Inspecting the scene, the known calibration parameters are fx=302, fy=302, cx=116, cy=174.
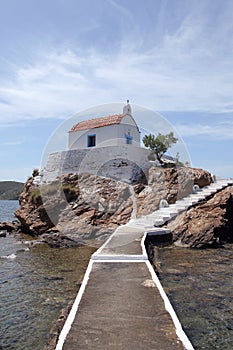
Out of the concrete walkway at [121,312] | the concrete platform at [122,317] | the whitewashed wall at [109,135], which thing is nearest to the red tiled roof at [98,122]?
the whitewashed wall at [109,135]

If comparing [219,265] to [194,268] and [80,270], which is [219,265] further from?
[80,270]

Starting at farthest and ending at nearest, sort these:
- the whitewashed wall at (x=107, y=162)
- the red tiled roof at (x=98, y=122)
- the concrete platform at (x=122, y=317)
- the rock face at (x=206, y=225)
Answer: the red tiled roof at (x=98, y=122)
the whitewashed wall at (x=107, y=162)
the rock face at (x=206, y=225)
the concrete platform at (x=122, y=317)

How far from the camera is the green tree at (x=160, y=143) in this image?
2388 centimetres

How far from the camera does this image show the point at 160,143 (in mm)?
23922

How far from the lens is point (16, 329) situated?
6078 millimetres

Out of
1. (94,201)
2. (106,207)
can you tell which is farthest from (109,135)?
(106,207)

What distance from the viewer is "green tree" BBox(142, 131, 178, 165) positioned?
78.3ft

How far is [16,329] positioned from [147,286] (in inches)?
110

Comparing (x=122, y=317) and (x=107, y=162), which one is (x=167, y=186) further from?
(x=122, y=317)

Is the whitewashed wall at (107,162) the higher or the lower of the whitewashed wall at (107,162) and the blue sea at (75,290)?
the higher

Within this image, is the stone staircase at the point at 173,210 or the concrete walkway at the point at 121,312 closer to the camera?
the concrete walkway at the point at 121,312

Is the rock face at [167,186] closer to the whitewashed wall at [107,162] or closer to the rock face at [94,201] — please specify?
the rock face at [94,201]

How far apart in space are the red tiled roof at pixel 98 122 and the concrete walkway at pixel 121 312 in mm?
15697

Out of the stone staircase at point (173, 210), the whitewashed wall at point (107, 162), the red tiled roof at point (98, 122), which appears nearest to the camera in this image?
the stone staircase at point (173, 210)
